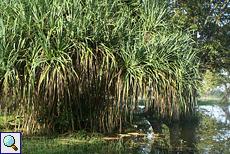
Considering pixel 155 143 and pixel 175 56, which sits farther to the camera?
pixel 175 56

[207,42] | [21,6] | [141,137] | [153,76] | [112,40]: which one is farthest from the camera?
[207,42]

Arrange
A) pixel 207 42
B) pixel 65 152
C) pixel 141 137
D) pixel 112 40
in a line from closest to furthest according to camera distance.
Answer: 1. pixel 65 152
2. pixel 112 40
3. pixel 141 137
4. pixel 207 42

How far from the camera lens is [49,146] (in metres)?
3.84

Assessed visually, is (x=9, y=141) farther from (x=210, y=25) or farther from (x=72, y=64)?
(x=210, y=25)

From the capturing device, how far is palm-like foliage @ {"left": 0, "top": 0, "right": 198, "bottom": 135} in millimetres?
4047

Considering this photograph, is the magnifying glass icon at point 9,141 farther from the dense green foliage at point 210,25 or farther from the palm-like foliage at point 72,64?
the dense green foliage at point 210,25

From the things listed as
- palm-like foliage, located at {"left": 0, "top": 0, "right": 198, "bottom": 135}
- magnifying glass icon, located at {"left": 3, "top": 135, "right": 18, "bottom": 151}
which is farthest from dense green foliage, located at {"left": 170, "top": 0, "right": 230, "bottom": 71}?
magnifying glass icon, located at {"left": 3, "top": 135, "right": 18, "bottom": 151}

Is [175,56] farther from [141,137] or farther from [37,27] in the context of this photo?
[37,27]

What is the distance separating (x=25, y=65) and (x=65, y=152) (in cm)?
188

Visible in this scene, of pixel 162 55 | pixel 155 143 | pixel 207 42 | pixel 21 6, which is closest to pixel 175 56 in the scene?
pixel 162 55

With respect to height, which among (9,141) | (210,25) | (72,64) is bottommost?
(9,141)

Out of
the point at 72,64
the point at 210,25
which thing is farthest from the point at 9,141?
the point at 210,25

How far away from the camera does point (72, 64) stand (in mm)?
4145

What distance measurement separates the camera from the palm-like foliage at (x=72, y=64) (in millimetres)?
4047
